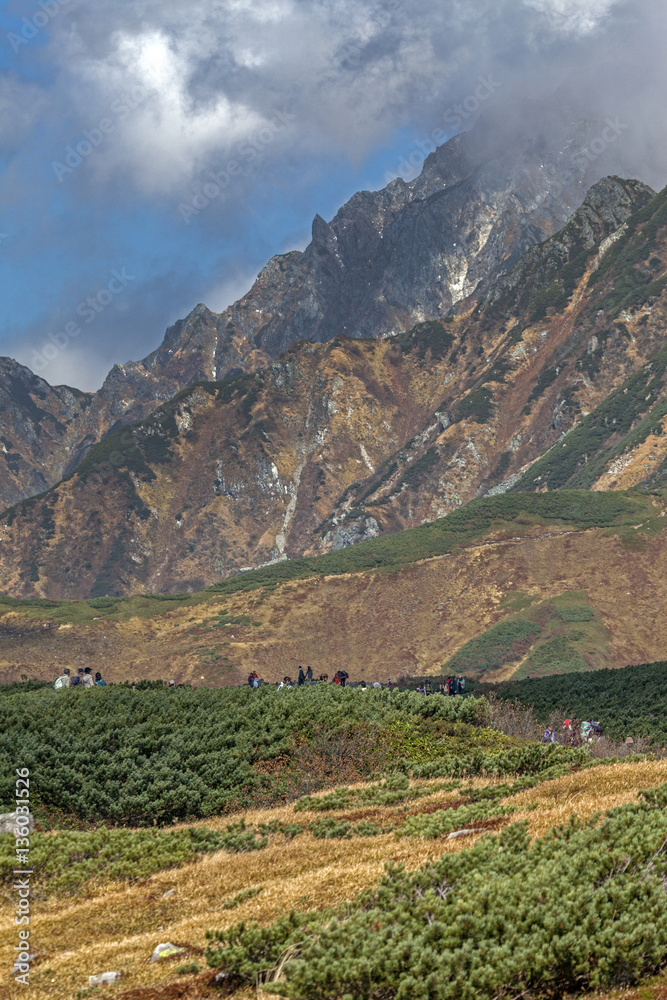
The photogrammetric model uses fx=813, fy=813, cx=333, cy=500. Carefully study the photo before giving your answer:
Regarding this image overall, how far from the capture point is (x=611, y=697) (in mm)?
38906

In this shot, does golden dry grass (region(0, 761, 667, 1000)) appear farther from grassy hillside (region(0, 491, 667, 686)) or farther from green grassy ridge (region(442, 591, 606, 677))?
grassy hillside (region(0, 491, 667, 686))

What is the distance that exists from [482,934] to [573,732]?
86.8ft

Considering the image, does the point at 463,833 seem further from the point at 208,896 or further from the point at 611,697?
the point at 611,697

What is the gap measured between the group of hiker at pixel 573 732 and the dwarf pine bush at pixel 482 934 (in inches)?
884

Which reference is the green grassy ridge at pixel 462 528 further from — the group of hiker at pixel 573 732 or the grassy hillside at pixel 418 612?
the group of hiker at pixel 573 732

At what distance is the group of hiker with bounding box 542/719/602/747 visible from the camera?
31.0m

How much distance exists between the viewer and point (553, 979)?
7.54 metres

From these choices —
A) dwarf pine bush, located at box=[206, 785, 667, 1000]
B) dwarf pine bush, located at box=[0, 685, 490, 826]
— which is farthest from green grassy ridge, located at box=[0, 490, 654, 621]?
dwarf pine bush, located at box=[206, 785, 667, 1000]

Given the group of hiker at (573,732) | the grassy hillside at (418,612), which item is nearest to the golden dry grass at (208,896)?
the group of hiker at (573,732)

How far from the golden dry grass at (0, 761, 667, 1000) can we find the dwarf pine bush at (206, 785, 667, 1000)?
1009 millimetres

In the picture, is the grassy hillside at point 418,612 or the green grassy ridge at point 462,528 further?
the green grassy ridge at point 462,528

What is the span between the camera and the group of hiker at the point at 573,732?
30984mm

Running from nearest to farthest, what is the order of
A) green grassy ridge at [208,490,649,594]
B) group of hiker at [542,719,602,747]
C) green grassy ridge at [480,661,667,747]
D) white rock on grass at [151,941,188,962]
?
white rock on grass at [151,941,188,962]
group of hiker at [542,719,602,747]
green grassy ridge at [480,661,667,747]
green grassy ridge at [208,490,649,594]

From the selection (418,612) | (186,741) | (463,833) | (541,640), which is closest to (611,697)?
(186,741)
